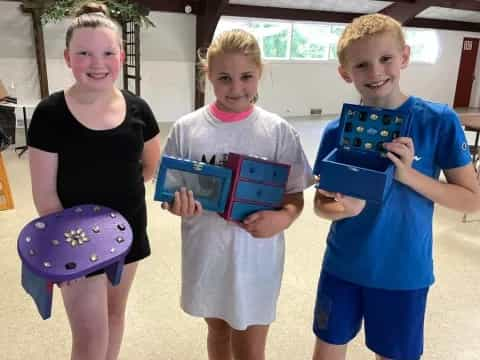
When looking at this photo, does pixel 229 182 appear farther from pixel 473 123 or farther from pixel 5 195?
pixel 473 123

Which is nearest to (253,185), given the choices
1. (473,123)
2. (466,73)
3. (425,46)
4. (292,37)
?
(473,123)

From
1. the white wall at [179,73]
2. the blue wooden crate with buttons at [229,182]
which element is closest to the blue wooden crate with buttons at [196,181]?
the blue wooden crate with buttons at [229,182]

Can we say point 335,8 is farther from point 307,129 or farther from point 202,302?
point 202,302

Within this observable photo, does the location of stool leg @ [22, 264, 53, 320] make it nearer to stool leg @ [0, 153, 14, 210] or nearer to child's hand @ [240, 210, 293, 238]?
child's hand @ [240, 210, 293, 238]

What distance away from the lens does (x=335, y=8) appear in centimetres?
820

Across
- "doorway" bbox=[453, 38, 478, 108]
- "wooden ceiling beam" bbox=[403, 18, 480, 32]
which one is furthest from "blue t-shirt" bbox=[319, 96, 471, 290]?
"doorway" bbox=[453, 38, 478, 108]

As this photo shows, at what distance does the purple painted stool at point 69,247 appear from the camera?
0.98 meters

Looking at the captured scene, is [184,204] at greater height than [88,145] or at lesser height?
lesser

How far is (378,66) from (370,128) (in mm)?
176

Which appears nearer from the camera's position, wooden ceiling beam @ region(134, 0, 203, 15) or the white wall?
the white wall

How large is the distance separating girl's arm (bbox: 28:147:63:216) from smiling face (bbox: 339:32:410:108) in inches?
32.3

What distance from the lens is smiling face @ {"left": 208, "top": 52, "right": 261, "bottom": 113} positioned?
3.80ft

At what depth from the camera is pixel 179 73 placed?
7465 mm

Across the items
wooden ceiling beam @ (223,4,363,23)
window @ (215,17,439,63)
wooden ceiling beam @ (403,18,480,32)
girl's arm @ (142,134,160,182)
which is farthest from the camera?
wooden ceiling beam @ (403,18,480,32)
